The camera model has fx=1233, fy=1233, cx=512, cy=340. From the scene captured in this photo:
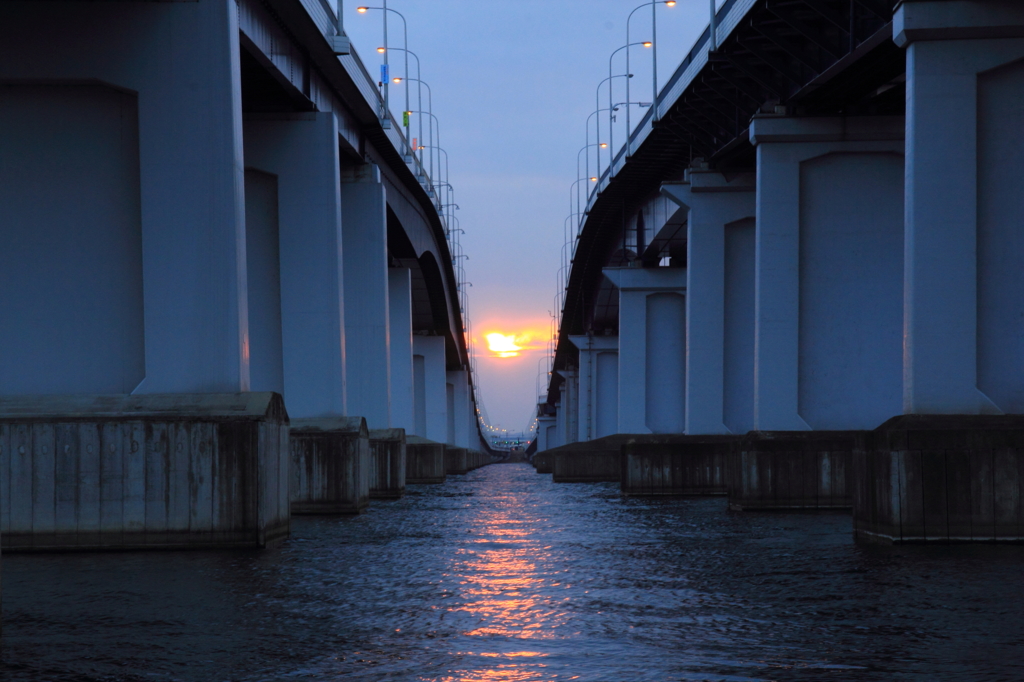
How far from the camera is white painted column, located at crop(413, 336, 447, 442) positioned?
3329 inches

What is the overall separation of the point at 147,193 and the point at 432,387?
6295 centimetres

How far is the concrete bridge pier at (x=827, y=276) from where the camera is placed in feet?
106

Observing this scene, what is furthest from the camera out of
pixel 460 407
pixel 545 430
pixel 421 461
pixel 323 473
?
pixel 545 430

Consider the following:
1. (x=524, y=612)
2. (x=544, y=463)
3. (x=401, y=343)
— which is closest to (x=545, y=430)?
(x=544, y=463)

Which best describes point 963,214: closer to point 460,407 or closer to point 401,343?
point 401,343

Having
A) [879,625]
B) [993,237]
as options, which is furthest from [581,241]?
[879,625]

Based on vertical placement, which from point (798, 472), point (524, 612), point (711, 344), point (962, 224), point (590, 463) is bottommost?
point (590, 463)

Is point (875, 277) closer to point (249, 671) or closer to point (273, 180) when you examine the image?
point (273, 180)

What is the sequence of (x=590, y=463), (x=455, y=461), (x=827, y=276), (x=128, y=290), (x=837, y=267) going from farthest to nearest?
(x=455, y=461) < (x=590, y=463) < (x=827, y=276) < (x=837, y=267) < (x=128, y=290)

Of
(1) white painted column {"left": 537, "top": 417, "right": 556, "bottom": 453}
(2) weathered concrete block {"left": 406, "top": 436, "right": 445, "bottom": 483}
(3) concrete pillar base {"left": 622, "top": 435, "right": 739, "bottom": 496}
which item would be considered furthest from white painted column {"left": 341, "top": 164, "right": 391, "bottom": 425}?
(1) white painted column {"left": 537, "top": 417, "right": 556, "bottom": 453}

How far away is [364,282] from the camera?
42688 millimetres

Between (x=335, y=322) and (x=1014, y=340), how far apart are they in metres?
17.8

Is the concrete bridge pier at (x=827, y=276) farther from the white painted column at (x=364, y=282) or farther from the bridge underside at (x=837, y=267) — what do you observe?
the white painted column at (x=364, y=282)

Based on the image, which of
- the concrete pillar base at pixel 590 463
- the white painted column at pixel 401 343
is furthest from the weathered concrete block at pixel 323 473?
the concrete pillar base at pixel 590 463
